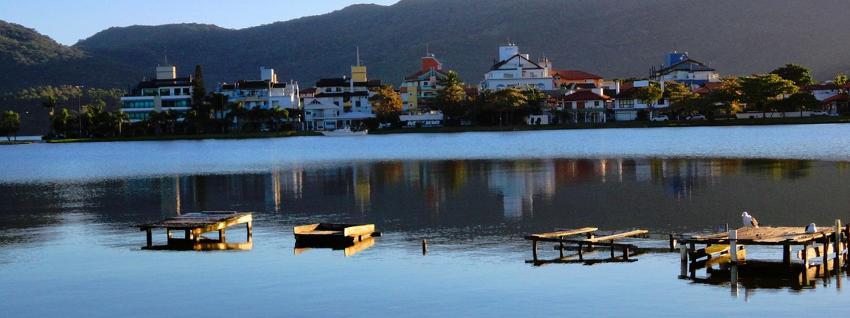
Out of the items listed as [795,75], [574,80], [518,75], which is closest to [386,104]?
[518,75]

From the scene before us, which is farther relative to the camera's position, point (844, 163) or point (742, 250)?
point (844, 163)

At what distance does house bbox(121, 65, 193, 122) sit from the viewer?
173m

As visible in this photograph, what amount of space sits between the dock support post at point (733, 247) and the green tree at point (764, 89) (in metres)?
121

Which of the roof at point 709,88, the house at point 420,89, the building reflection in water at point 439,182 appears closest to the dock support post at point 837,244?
the building reflection in water at point 439,182

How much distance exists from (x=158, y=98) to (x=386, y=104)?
36614mm

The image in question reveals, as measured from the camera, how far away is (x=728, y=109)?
14638 centimetres

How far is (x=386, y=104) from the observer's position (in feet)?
550

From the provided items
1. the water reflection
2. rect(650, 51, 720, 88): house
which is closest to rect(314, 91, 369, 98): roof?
rect(650, 51, 720, 88): house

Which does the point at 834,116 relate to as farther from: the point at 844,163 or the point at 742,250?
the point at 742,250

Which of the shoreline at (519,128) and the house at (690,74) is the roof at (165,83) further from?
the house at (690,74)

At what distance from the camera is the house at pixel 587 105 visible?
162125 mm

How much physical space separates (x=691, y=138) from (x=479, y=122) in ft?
188

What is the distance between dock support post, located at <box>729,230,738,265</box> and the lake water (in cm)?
54

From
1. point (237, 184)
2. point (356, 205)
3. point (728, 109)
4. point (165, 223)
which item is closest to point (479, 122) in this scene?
point (728, 109)
